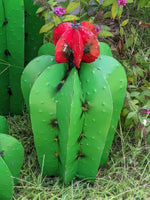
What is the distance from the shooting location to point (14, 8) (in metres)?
1.34

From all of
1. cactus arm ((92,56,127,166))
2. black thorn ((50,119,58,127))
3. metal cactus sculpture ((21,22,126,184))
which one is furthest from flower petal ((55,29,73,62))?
black thorn ((50,119,58,127))

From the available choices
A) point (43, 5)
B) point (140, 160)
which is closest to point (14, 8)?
point (43, 5)

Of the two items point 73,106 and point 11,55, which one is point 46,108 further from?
point 11,55

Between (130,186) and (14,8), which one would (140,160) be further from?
(14,8)

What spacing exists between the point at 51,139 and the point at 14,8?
615 millimetres

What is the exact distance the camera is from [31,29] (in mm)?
1506

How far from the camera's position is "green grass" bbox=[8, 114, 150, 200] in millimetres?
1214

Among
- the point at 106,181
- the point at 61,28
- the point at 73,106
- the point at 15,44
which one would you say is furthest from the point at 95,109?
the point at 15,44

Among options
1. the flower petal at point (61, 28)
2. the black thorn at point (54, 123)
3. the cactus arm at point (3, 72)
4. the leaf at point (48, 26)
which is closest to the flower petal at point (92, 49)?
the flower petal at point (61, 28)

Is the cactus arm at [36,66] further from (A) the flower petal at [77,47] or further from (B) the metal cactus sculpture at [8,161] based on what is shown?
(B) the metal cactus sculpture at [8,161]

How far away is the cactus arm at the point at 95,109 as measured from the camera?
1018 mm

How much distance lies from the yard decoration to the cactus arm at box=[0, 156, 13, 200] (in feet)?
1.98

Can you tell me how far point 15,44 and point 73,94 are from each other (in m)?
0.59

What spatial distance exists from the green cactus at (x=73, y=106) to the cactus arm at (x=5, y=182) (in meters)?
0.17
